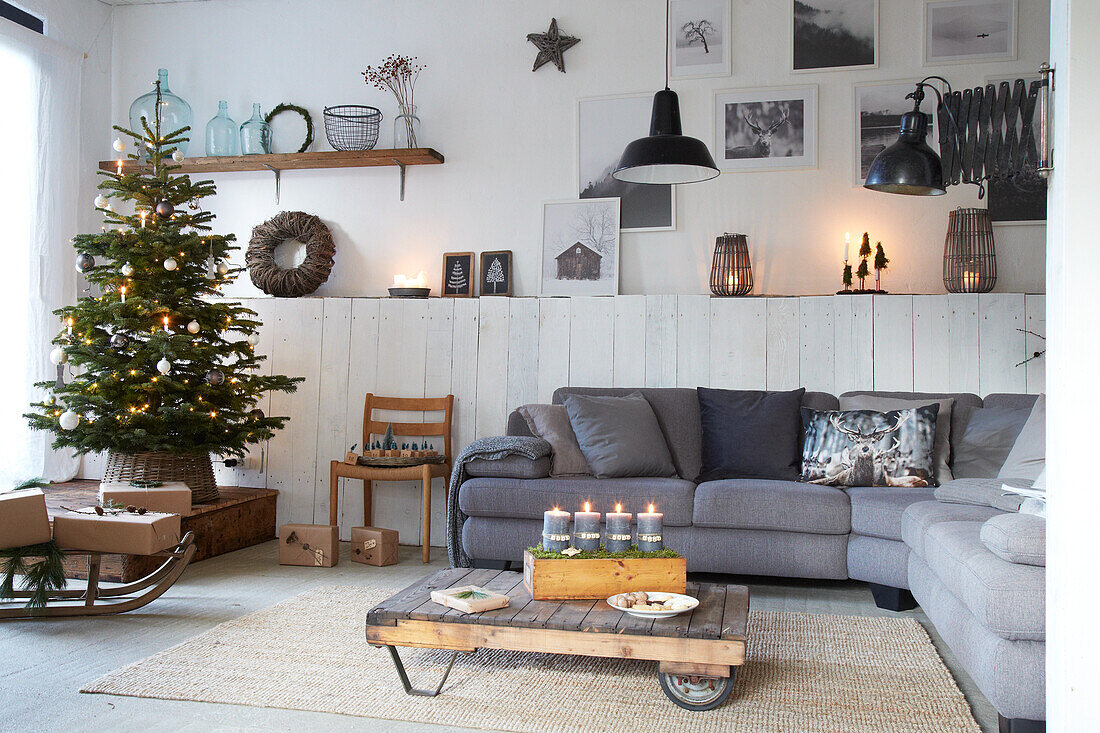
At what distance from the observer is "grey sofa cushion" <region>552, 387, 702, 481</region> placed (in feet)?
13.8

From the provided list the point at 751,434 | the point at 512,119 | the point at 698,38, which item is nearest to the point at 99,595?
the point at 751,434

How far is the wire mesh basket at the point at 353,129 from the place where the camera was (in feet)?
16.9

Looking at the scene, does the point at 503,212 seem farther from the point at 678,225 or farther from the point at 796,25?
the point at 796,25

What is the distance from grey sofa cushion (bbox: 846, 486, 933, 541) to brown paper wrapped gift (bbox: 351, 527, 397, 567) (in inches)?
82.7

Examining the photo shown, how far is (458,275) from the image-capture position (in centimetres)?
508

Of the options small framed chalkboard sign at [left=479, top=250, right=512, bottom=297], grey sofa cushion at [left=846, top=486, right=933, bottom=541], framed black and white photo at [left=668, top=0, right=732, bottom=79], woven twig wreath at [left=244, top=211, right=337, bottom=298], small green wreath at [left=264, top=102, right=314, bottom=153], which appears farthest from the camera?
small green wreath at [left=264, top=102, right=314, bottom=153]

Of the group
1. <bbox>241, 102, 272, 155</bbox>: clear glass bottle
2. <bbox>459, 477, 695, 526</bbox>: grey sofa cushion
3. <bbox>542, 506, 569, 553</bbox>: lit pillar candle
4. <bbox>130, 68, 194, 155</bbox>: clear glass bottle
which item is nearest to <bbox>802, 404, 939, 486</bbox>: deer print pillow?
<bbox>459, 477, 695, 526</bbox>: grey sofa cushion

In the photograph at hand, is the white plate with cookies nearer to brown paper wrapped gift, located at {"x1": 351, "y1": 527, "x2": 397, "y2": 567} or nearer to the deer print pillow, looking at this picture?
the deer print pillow

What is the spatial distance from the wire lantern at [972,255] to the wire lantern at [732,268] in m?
0.97

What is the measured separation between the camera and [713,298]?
4.55 meters

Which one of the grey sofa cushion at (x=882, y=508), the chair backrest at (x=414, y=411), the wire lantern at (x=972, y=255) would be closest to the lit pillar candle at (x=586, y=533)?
the grey sofa cushion at (x=882, y=508)

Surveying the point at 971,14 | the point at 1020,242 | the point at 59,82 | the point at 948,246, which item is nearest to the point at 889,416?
the point at 948,246

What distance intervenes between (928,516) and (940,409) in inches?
43.2

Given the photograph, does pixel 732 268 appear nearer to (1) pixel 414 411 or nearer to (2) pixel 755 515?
(2) pixel 755 515
